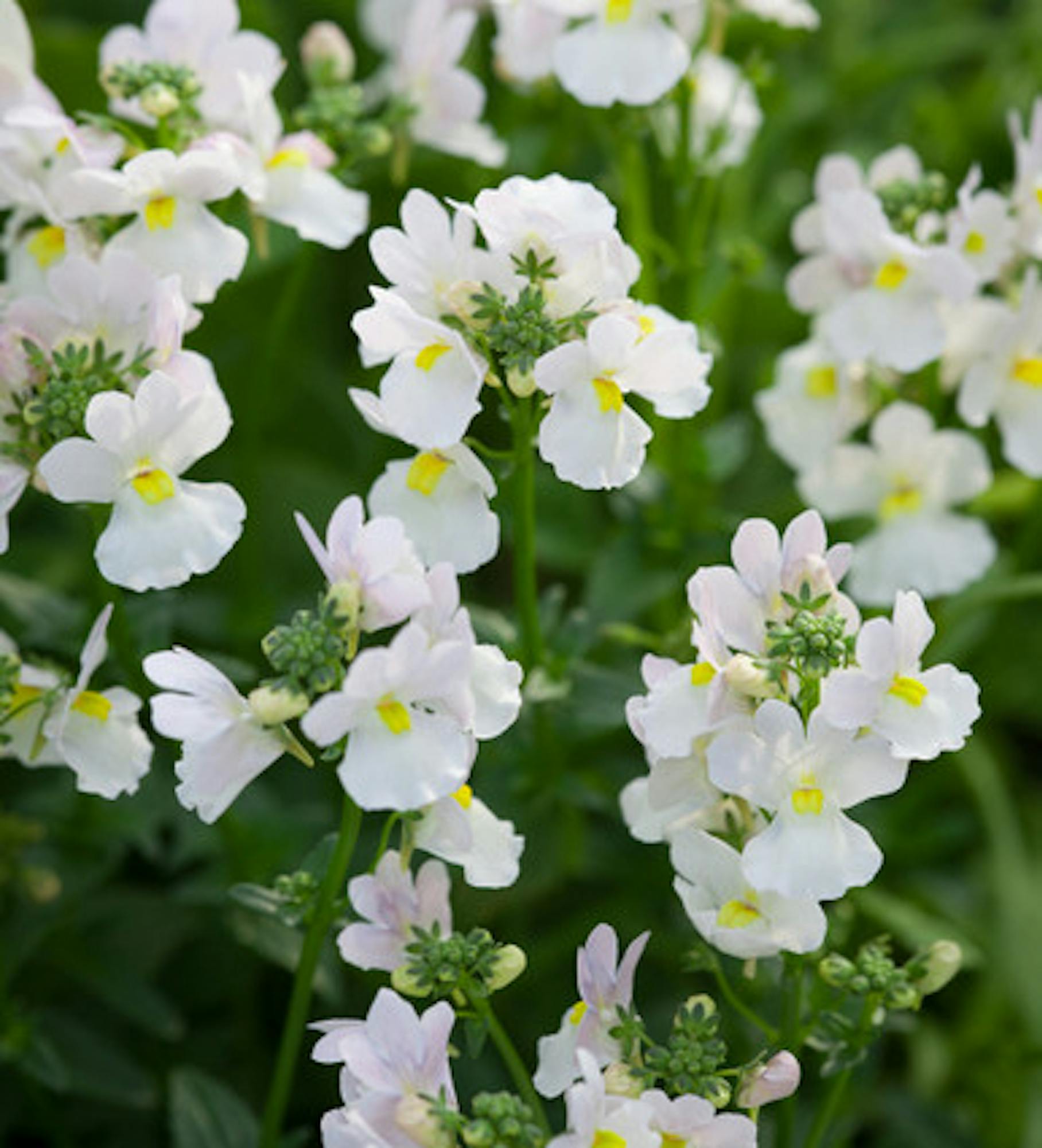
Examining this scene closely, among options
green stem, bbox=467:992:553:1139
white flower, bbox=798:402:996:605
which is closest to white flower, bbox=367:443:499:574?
green stem, bbox=467:992:553:1139

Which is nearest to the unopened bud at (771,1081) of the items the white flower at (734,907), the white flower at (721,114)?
the white flower at (734,907)

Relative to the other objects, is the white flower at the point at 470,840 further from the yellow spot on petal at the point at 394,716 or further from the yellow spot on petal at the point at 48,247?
the yellow spot on petal at the point at 48,247

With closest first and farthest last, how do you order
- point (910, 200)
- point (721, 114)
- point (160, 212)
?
point (160, 212), point (910, 200), point (721, 114)

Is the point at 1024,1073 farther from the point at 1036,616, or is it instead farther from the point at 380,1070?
the point at 380,1070

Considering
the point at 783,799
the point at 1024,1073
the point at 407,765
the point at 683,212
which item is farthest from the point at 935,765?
the point at 407,765

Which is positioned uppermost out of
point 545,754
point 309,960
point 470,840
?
point 470,840

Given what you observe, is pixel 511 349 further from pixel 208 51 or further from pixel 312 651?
pixel 208 51

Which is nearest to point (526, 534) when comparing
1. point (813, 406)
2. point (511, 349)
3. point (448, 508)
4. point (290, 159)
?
point (448, 508)

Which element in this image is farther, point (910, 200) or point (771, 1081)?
point (910, 200)
